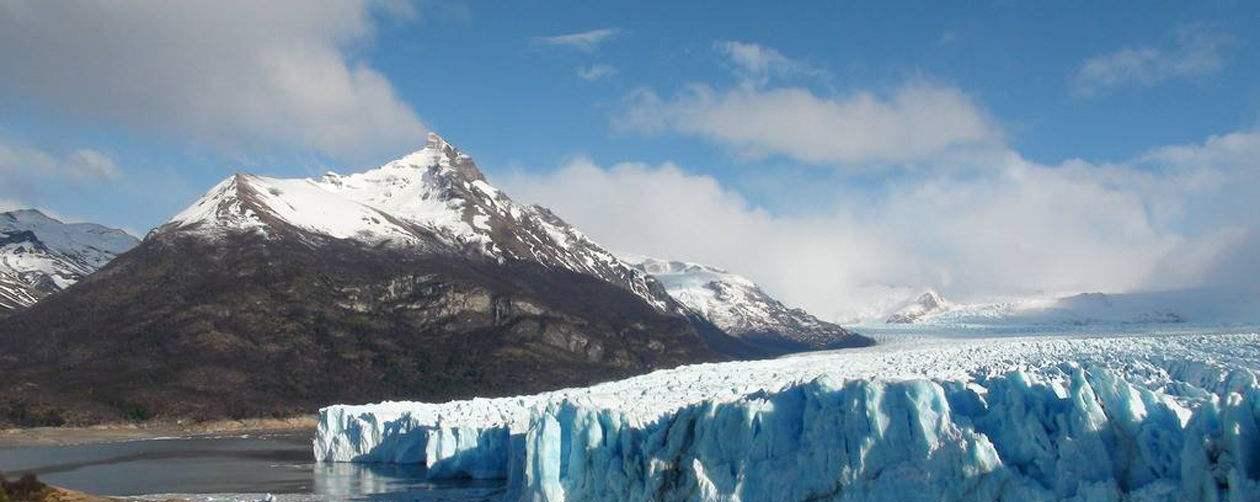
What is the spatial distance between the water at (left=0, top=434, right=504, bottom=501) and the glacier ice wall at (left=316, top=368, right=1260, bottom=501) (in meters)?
11.0

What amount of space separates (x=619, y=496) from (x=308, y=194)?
163991 millimetres

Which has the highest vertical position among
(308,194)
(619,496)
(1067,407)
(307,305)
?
(308,194)

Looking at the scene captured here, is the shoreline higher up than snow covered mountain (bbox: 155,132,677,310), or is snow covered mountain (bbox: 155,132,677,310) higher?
snow covered mountain (bbox: 155,132,677,310)

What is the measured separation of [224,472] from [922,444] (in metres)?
42.9

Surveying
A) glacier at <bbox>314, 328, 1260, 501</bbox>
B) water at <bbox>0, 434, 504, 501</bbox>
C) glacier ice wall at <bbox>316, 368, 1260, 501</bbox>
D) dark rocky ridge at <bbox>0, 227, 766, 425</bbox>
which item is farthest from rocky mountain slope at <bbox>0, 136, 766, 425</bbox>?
glacier ice wall at <bbox>316, 368, 1260, 501</bbox>

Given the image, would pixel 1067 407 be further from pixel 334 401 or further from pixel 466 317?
pixel 466 317

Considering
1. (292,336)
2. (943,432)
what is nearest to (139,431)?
(292,336)

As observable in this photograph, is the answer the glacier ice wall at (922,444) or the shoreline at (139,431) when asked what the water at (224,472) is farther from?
the glacier ice wall at (922,444)

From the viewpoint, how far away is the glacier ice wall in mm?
23344

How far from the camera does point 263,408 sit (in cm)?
10875

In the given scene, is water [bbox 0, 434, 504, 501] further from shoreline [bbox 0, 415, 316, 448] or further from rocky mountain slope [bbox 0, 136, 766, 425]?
rocky mountain slope [bbox 0, 136, 766, 425]

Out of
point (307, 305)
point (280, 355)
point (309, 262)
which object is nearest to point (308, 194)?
point (309, 262)

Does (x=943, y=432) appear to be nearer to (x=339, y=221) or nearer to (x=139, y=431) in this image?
(x=139, y=431)

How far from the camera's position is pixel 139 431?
9694 cm
